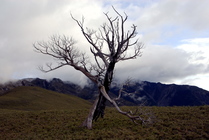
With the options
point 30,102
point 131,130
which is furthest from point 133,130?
point 30,102

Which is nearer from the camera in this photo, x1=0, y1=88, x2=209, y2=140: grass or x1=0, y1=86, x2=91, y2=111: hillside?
x1=0, y1=88, x2=209, y2=140: grass

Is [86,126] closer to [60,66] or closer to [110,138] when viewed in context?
[110,138]

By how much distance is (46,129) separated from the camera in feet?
66.7

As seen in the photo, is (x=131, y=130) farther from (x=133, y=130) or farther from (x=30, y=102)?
(x=30, y=102)

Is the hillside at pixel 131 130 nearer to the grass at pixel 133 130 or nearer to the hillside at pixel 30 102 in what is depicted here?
the grass at pixel 133 130

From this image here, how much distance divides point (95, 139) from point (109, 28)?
1113 cm

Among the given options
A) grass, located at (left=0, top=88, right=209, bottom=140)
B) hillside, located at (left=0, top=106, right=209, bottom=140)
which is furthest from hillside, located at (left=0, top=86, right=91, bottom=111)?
hillside, located at (left=0, top=106, right=209, bottom=140)

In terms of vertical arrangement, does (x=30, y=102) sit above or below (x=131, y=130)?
below

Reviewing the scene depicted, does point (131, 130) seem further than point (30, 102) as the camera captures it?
No

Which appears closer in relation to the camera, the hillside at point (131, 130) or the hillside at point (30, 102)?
the hillside at point (131, 130)

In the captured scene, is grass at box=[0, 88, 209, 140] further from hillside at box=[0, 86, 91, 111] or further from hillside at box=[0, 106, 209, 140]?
hillside at box=[0, 86, 91, 111]

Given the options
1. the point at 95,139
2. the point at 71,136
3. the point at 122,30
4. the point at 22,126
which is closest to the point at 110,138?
the point at 95,139

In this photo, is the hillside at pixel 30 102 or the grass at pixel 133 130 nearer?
the grass at pixel 133 130

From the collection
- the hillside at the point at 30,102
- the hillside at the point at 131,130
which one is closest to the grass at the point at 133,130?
the hillside at the point at 131,130
